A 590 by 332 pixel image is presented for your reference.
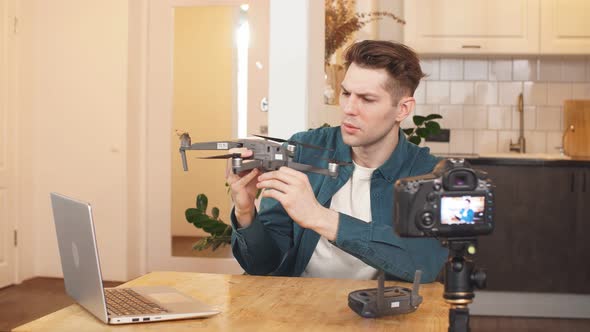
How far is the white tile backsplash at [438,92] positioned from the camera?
543 centimetres

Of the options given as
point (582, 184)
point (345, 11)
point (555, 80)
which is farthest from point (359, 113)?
point (555, 80)

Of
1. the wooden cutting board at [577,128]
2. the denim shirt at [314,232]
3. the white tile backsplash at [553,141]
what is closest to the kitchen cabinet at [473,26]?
the wooden cutting board at [577,128]

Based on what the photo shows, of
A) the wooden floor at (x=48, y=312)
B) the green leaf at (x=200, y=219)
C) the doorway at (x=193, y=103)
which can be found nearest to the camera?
the green leaf at (x=200, y=219)

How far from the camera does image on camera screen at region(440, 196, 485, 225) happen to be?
4.13 feet

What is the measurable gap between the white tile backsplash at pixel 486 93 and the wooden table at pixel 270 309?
3.71 meters

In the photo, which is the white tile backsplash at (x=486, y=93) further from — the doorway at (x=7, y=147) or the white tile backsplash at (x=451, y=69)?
the doorway at (x=7, y=147)

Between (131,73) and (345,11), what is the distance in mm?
2287

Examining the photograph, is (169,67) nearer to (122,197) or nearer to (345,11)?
(122,197)

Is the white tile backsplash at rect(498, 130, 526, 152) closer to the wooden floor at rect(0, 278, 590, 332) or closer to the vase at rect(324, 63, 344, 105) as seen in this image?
the wooden floor at rect(0, 278, 590, 332)

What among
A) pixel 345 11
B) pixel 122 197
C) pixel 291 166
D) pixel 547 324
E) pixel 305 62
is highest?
pixel 345 11

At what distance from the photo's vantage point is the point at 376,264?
1.81 meters

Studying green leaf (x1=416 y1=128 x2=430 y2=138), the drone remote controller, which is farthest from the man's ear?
green leaf (x1=416 y1=128 x2=430 y2=138)

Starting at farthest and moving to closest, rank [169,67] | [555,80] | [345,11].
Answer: [169,67] → [555,80] → [345,11]

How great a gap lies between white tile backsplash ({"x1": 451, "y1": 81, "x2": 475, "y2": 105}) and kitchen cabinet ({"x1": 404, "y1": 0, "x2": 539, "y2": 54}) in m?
0.35
